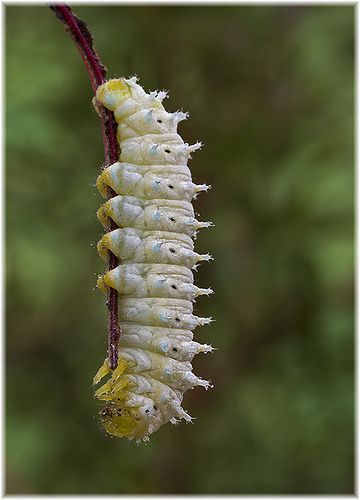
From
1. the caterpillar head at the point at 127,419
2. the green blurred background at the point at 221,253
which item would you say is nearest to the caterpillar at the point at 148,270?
the caterpillar head at the point at 127,419

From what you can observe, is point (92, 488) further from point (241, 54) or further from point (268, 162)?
point (241, 54)

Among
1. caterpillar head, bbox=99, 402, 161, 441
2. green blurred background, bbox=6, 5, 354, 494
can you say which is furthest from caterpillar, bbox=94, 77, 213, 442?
green blurred background, bbox=6, 5, 354, 494

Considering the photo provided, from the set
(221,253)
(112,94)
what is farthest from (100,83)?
(221,253)

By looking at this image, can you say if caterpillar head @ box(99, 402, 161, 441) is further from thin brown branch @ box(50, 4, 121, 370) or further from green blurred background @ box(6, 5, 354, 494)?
green blurred background @ box(6, 5, 354, 494)

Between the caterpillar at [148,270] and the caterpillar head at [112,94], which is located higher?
the caterpillar head at [112,94]

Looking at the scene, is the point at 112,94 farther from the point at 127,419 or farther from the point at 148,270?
the point at 127,419

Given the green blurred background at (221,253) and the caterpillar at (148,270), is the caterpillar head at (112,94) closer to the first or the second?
the caterpillar at (148,270)
